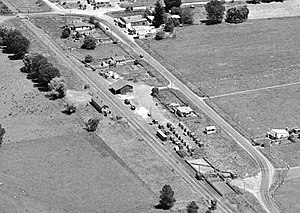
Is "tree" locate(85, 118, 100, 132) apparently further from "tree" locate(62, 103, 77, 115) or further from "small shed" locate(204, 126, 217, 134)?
"small shed" locate(204, 126, 217, 134)

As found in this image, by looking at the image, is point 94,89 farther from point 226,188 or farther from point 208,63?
point 226,188

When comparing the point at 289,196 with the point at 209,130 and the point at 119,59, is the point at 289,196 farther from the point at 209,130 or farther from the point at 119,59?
the point at 119,59

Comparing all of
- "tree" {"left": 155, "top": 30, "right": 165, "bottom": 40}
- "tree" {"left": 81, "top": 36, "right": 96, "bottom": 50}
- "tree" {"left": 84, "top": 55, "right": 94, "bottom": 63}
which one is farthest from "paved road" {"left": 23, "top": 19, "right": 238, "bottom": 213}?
"tree" {"left": 155, "top": 30, "right": 165, "bottom": 40}

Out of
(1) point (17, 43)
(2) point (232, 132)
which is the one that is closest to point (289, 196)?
(2) point (232, 132)

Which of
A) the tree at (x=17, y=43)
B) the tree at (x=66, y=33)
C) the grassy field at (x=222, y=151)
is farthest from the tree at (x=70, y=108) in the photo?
the tree at (x=66, y=33)

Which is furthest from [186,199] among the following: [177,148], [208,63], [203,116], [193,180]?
[208,63]
